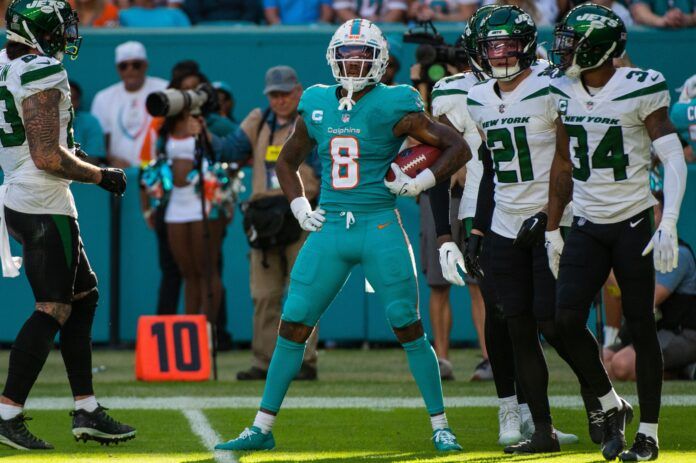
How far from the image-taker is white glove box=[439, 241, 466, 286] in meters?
6.19

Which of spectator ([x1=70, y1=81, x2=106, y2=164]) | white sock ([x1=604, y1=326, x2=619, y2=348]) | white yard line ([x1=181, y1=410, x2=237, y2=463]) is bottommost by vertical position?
white sock ([x1=604, y1=326, x2=619, y2=348])

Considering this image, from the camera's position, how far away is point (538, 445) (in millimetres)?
5988

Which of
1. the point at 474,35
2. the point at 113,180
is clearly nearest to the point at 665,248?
the point at 474,35

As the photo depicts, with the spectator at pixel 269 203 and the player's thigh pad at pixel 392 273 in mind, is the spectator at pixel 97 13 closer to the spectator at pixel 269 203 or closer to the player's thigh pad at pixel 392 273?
the spectator at pixel 269 203

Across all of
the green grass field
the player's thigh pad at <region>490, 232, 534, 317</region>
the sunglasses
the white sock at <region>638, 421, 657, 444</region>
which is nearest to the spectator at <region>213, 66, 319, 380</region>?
the green grass field

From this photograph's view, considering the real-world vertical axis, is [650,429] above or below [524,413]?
above

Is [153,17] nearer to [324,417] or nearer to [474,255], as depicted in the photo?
[324,417]

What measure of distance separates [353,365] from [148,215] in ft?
6.78

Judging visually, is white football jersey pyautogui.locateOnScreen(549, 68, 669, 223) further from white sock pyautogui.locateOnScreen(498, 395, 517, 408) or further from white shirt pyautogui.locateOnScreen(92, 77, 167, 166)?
white shirt pyautogui.locateOnScreen(92, 77, 167, 166)

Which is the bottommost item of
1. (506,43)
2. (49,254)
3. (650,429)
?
(650,429)

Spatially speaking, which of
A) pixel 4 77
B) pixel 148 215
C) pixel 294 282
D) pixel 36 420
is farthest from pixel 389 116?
pixel 148 215

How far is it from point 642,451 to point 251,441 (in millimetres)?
1614

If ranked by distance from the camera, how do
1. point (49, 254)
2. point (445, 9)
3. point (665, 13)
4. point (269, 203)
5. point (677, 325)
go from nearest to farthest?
1. point (49, 254)
2. point (677, 325)
3. point (269, 203)
4. point (665, 13)
5. point (445, 9)

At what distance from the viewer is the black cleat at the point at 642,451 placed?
555cm
